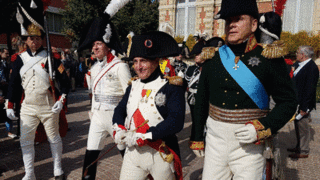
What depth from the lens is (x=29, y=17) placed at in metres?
3.79

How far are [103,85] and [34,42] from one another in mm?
1391

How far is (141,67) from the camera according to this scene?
8.12 feet

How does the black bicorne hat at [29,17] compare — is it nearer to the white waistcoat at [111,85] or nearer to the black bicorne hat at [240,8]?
the white waistcoat at [111,85]

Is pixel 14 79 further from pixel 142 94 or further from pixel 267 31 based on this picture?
pixel 267 31

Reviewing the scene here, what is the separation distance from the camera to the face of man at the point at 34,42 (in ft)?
12.7

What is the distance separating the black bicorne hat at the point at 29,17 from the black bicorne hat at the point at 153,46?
2.22 m

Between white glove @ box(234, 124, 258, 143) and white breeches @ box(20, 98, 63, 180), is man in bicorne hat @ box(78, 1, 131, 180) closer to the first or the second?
white breeches @ box(20, 98, 63, 180)

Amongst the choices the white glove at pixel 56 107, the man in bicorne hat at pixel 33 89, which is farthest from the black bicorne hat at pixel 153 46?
the man in bicorne hat at pixel 33 89

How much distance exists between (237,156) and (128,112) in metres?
1.16

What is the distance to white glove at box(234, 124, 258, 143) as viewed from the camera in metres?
2.00

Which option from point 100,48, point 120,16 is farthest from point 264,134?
point 120,16

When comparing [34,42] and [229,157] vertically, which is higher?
[34,42]

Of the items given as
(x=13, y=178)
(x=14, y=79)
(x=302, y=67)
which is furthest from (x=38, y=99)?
(x=302, y=67)

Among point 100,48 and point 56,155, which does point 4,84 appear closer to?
point 56,155
